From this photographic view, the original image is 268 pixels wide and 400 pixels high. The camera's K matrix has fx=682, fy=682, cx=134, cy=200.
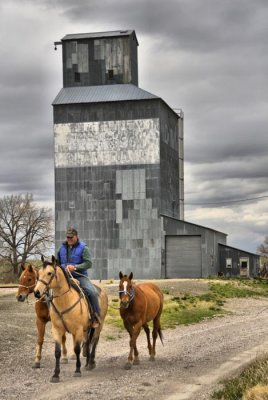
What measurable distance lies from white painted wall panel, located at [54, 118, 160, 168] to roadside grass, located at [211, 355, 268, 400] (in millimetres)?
44799

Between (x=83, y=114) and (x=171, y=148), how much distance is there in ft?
29.6

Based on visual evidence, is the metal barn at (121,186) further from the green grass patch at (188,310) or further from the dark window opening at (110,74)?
the green grass patch at (188,310)

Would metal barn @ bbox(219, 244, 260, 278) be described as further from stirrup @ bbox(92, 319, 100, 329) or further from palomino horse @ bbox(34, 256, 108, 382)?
palomino horse @ bbox(34, 256, 108, 382)

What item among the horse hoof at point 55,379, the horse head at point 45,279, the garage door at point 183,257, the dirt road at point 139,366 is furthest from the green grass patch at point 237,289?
the horse hoof at point 55,379

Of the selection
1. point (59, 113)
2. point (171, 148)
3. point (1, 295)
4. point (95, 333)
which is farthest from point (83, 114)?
point (95, 333)

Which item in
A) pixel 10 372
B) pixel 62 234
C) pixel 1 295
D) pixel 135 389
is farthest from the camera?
pixel 62 234

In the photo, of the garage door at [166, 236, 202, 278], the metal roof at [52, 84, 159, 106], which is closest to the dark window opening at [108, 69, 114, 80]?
the metal roof at [52, 84, 159, 106]

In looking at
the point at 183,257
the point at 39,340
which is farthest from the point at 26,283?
the point at 183,257

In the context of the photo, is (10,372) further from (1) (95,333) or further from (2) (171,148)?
(2) (171,148)

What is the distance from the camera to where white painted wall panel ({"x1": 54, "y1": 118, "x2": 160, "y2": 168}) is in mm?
57312

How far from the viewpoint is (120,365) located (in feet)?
51.6

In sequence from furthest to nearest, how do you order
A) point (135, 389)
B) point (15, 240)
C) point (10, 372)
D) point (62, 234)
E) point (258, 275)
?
point (15, 240)
point (258, 275)
point (62, 234)
point (10, 372)
point (135, 389)

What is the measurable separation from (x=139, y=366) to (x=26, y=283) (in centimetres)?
320

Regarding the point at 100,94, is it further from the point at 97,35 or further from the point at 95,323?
the point at 95,323
